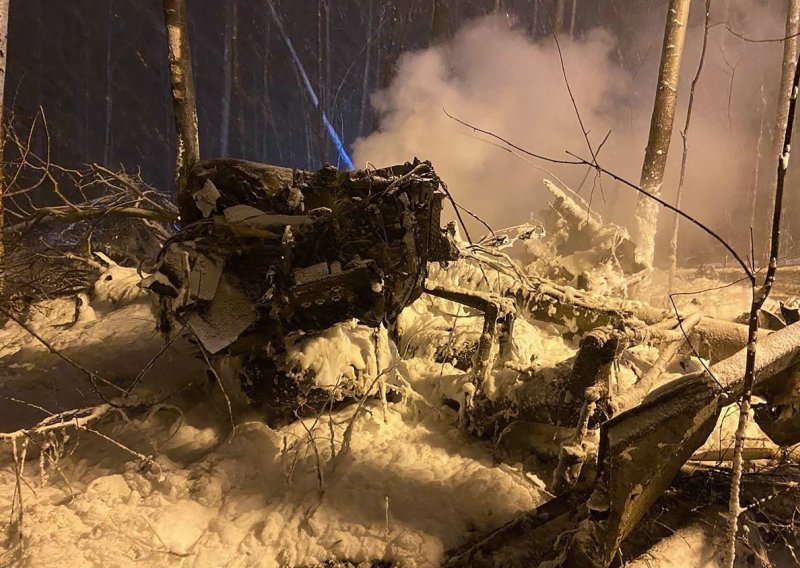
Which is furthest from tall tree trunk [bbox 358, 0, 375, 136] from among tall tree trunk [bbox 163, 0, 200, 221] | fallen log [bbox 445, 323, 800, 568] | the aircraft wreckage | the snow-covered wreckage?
fallen log [bbox 445, 323, 800, 568]

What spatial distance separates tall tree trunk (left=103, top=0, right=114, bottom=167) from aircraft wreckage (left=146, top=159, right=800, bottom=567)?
24561 mm

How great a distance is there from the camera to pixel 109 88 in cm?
2348

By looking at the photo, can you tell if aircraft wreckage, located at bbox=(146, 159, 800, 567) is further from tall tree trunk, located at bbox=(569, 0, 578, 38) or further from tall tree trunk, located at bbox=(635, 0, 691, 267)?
tall tree trunk, located at bbox=(569, 0, 578, 38)

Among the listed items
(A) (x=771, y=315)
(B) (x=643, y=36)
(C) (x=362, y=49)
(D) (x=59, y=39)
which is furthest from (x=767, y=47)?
(D) (x=59, y=39)

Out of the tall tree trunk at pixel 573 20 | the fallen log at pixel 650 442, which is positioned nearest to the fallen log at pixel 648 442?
the fallen log at pixel 650 442

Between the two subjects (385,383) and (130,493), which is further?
(385,383)

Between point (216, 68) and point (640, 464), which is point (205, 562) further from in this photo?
point (216, 68)

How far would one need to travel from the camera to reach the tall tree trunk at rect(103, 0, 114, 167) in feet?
75.8

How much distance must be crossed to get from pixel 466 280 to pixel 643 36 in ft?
61.7

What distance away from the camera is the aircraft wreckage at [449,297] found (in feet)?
7.28

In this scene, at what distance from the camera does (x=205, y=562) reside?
107 inches

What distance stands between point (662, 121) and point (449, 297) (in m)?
4.80

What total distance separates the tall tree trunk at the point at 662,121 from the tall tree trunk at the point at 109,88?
24.9 meters

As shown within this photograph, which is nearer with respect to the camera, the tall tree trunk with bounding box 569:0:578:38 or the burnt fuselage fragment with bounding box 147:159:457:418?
the burnt fuselage fragment with bounding box 147:159:457:418
